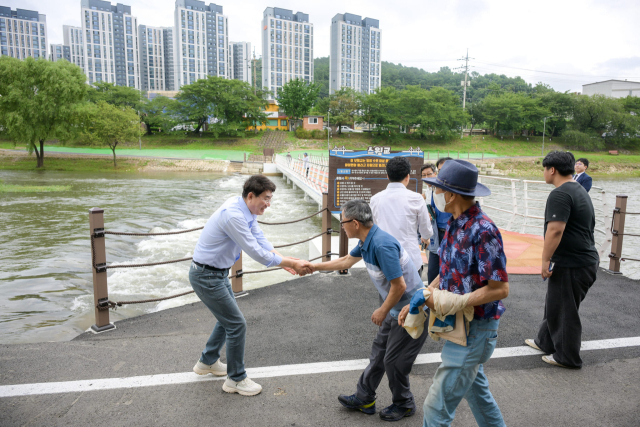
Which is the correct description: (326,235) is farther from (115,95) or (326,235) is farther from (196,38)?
(196,38)

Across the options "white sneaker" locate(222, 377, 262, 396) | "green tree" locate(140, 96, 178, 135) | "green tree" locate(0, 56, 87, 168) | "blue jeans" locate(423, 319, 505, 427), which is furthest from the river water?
"green tree" locate(140, 96, 178, 135)

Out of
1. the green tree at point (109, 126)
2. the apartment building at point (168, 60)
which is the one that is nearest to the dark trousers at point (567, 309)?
the green tree at point (109, 126)

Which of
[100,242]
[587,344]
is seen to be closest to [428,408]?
[587,344]

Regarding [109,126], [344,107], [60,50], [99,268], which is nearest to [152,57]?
Result: [60,50]

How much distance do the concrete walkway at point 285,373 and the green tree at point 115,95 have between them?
60572 mm

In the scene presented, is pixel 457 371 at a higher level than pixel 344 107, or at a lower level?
lower

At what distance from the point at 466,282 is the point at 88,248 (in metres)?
12.7

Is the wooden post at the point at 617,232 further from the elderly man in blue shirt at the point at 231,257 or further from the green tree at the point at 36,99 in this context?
the green tree at the point at 36,99

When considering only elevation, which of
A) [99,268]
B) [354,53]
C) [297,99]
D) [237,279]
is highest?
[354,53]

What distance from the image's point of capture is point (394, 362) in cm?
289

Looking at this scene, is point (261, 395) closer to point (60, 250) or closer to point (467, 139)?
point (60, 250)

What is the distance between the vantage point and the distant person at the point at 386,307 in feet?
8.96

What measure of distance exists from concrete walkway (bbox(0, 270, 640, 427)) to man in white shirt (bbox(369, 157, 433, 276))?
112 centimetres

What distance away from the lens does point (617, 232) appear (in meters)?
6.36
